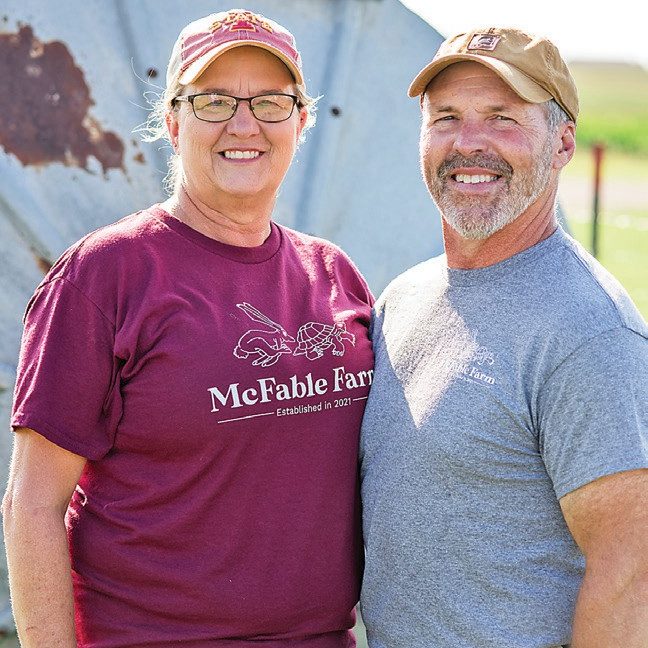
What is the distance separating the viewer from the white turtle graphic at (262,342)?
9.31 ft

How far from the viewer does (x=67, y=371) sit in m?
2.65

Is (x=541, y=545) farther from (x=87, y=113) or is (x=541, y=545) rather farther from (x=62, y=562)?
(x=87, y=113)

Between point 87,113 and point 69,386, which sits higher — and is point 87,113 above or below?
above

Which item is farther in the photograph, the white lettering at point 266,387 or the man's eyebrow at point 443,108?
the man's eyebrow at point 443,108

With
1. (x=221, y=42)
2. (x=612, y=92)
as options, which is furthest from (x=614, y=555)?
(x=612, y=92)

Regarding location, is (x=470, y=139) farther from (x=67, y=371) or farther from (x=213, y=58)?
(x=67, y=371)

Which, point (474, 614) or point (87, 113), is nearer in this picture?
point (474, 614)

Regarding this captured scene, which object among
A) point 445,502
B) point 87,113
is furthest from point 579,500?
point 87,113

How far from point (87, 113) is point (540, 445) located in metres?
1.99

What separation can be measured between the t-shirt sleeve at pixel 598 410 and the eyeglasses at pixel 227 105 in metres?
1.09

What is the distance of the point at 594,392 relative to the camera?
8.32 feet

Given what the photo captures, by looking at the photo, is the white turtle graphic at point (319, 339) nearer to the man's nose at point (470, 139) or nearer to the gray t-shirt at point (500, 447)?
the gray t-shirt at point (500, 447)

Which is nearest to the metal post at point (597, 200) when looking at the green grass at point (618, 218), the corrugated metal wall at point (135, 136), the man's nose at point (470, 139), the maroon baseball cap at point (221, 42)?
the green grass at point (618, 218)

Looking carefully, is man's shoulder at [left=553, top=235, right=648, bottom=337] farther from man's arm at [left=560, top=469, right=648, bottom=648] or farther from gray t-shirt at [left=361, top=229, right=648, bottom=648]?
man's arm at [left=560, top=469, right=648, bottom=648]
